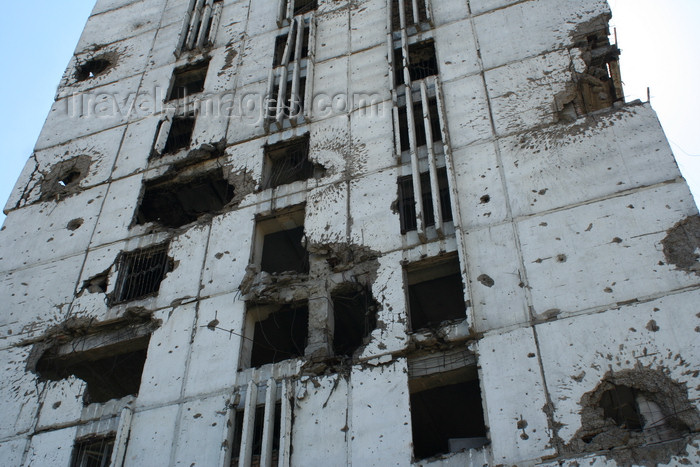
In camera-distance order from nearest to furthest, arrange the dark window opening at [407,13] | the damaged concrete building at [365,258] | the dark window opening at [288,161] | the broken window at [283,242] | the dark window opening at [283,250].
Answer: the damaged concrete building at [365,258]
the broken window at [283,242]
the dark window opening at [283,250]
the dark window opening at [288,161]
the dark window opening at [407,13]

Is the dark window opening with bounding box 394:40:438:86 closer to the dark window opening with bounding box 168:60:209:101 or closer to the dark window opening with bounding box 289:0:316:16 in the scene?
the dark window opening with bounding box 289:0:316:16

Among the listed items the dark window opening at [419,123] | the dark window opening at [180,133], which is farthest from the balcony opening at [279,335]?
the dark window opening at [180,133]

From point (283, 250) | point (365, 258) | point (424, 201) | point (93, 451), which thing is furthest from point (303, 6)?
point (93, 451)

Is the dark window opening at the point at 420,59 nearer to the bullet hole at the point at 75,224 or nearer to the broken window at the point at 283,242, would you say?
the broken window at the point at 283,242

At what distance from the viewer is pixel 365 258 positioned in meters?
11.9

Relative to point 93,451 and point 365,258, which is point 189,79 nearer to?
point 365,258

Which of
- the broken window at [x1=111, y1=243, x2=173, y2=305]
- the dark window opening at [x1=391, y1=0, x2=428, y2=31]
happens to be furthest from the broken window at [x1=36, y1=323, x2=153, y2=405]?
the dark window opening at [x1=391, y1=0, x2=428, y2=31]

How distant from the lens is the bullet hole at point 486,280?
1077 centimetres

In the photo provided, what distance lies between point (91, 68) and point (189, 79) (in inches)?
139

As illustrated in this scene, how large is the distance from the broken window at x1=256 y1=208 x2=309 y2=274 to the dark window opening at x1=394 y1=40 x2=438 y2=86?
431 cm

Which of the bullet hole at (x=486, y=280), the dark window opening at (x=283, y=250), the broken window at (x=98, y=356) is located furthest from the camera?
the dark window opening at (x=283, y=250)

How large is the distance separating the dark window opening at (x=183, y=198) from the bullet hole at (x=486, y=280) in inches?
241

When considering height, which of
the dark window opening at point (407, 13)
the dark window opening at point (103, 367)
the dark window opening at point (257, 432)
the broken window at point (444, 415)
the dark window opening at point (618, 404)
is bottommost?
the dark window opening at point (618, 404)

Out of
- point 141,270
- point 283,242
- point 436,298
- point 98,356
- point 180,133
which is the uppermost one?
point 180,133
